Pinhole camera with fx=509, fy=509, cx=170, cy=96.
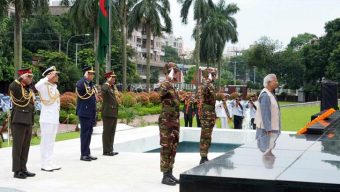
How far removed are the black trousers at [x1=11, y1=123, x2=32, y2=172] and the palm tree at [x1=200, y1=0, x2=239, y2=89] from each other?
48.1 meters

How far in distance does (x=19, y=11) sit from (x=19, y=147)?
18.6 meters

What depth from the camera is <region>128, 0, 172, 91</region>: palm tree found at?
4209 cm

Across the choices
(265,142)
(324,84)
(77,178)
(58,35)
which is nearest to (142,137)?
(324,84)

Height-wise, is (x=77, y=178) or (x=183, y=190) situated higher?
(x=183, y=190)

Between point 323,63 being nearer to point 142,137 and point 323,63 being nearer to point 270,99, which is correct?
point 142,137

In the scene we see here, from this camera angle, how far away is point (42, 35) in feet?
197

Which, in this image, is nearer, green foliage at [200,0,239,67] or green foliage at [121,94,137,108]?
green foliage at [121,94,137,108]

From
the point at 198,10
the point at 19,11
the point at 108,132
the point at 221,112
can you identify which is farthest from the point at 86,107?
the point at 198,10

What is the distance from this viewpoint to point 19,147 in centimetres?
731

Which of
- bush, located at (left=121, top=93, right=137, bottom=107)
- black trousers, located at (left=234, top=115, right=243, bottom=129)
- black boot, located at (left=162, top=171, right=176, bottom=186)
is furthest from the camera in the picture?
bush, located at (left=121, top=93, right=137, bottom=107)

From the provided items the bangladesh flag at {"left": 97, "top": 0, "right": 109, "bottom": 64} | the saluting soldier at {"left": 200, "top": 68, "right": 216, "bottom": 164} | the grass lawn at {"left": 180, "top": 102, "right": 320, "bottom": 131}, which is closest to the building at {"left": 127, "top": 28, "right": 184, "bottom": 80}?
the grass lawn at {"left": 180, "top": 102, "right": 320, "bottom": 131}

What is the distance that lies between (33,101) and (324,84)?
9308mm

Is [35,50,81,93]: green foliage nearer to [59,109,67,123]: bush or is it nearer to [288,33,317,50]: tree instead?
[59,109,67,123]: bush

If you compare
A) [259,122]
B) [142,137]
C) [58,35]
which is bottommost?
[142,137]
